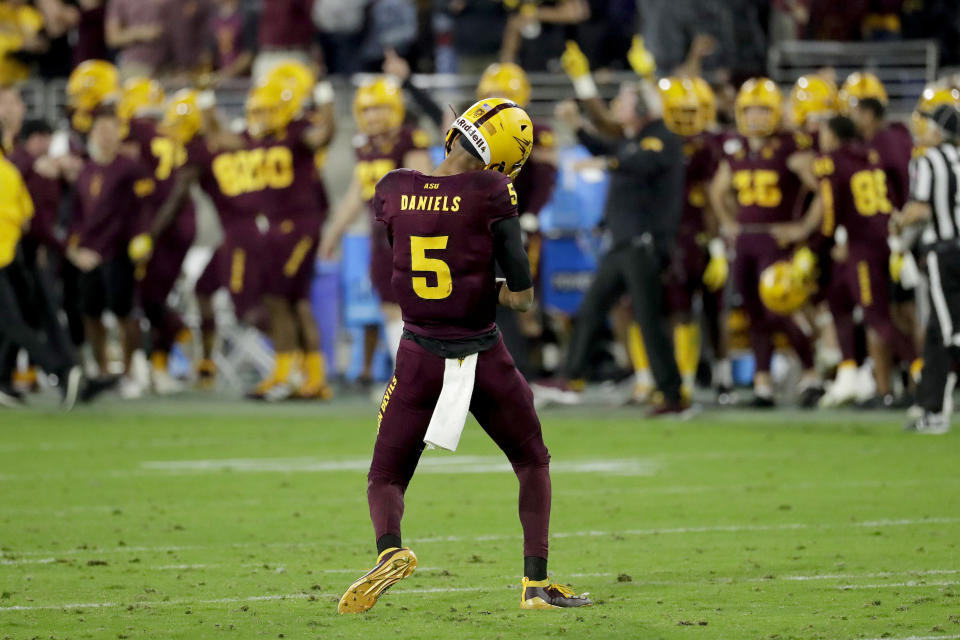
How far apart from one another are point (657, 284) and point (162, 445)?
3.72m

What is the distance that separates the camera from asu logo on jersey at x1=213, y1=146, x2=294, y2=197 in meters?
14.7

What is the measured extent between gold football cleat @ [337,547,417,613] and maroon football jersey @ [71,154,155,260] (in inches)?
387

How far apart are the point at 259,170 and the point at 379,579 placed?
9.42m

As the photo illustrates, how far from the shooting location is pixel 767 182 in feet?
45.5

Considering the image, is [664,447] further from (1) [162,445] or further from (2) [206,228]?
(2) [206,228]

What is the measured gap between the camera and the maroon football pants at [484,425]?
600 centimetres

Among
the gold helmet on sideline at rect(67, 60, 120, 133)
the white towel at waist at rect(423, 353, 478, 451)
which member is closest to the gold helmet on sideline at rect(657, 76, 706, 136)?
the gold helmet on sideline at rect(67, 60, 120, 133)

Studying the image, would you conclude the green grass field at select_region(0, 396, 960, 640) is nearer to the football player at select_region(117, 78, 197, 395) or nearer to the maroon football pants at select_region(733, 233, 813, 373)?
the maroon football pants at select_region(733, 233, 813, 373)

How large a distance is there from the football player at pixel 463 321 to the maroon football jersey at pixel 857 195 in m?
7.62

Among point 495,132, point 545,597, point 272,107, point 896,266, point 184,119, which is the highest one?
point 495,132

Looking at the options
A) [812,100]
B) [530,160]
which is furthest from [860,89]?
[530,160]

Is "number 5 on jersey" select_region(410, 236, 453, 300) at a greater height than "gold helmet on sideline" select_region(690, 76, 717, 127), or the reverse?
"number 5 on jersey" select_region(410, 236, 453, 300)

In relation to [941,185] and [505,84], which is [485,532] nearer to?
[941,185]

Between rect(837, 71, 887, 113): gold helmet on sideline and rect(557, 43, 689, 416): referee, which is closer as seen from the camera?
rect(557, 43, 689, 416): referee
